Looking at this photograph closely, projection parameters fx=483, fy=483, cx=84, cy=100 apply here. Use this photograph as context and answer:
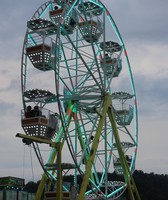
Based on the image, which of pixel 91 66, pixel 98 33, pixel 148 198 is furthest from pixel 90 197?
pixel 148 198

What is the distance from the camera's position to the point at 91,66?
28.7 m

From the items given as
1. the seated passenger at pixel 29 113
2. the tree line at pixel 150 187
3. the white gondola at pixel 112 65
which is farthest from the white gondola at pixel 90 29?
the tree line at pixel 150 187

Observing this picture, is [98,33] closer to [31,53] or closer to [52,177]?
[31,53]

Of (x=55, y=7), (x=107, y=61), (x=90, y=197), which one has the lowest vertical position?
(x=90, y=197)

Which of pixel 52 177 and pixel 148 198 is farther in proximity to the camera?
pixel 148 198

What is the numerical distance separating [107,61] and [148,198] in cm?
6454

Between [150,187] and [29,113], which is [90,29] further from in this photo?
[150,187]

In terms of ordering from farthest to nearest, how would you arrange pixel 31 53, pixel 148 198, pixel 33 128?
1. pixel 148 198
2. pixel 31 53
3. pixel 33 128

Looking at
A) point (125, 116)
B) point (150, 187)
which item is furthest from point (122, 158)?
point (150, 187)

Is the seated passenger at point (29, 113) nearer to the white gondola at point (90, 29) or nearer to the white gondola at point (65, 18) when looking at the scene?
the white gondola at point (65, 18)

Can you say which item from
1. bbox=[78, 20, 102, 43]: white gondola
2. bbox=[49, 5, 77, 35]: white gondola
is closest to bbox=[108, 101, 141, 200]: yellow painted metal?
bbox=[78, 20, 102, 43]: white gondola

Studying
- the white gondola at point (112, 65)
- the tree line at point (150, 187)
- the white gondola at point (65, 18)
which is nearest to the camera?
the white gondola at point (65, 18)

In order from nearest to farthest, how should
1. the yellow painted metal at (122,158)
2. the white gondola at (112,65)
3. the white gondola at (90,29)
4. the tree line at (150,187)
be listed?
the white gondola at (90,29) → the yellow painted metal at (122,158) → the white gondola at (112,65) → the tree line at (150,187)

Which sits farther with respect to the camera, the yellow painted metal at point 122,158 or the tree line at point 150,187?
the tree line at point 150,187
